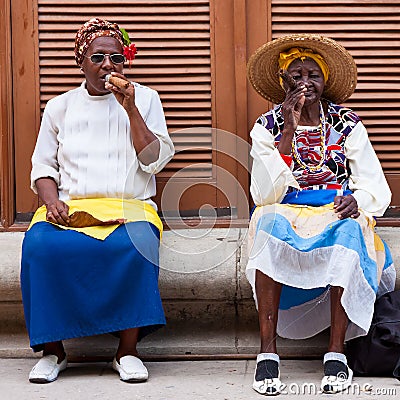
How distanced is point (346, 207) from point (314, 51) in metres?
0.85

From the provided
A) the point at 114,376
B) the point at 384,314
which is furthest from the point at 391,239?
the point at 114,376

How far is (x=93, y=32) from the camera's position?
466 cm

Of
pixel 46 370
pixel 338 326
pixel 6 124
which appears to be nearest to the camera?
pixel 338 326

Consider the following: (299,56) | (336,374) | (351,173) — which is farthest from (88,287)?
(299,56)

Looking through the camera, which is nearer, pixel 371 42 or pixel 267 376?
pixel 267 376

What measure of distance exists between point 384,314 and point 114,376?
1.26m

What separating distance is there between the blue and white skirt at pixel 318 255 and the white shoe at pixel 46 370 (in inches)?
38.1

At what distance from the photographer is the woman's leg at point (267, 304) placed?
164 inches

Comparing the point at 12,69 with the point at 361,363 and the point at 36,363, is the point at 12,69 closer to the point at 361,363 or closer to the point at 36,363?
the point at 36,363

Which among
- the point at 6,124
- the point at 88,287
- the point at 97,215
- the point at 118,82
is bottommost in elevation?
the point at 88,287

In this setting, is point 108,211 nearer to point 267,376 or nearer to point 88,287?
point 88,287

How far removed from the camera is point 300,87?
4449 mm

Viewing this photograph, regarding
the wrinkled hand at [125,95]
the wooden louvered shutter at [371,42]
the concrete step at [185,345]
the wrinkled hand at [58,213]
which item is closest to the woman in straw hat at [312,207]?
the concrete step at [185,345]

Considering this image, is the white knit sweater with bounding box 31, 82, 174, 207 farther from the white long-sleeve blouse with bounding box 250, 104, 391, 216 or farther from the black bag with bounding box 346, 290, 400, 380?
the black bag with bounding box 346, 290, 400, 380
